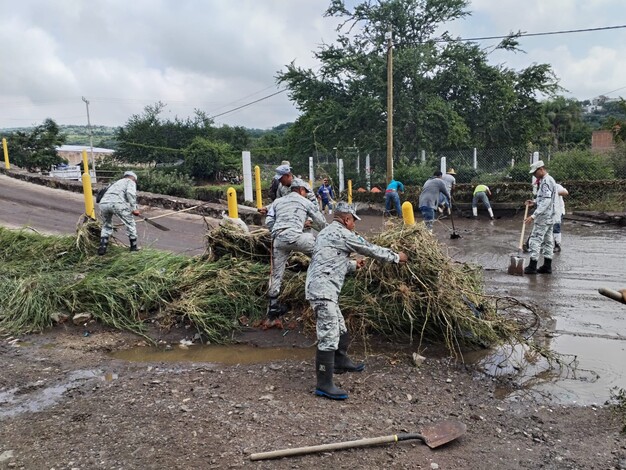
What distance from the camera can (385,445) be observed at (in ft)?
10.9

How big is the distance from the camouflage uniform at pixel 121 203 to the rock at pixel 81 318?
2021 mm

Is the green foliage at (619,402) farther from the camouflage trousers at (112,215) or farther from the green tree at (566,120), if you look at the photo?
the green tree at (566,120)

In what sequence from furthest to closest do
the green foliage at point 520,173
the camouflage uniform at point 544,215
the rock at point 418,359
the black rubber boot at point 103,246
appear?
the green foliage at point 520,173, the camouflage uniform at point 544,215, the black rubber boot at point 103,246, the rock at point 418,359

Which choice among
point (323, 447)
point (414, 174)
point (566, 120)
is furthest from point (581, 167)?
point (566, 120)

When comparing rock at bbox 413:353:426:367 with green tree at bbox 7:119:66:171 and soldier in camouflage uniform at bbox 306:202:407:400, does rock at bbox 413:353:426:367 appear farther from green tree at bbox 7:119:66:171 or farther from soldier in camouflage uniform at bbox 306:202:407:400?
green tree at bbox 7:119:66:171

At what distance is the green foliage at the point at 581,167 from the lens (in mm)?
16391

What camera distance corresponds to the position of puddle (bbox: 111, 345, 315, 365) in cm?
512

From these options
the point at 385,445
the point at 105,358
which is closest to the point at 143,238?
the point at 105,358

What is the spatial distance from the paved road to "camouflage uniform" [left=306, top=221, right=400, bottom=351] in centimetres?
489

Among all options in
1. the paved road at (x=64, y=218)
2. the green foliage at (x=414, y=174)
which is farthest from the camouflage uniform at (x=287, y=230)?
the green foliage at (x=414, y=174)

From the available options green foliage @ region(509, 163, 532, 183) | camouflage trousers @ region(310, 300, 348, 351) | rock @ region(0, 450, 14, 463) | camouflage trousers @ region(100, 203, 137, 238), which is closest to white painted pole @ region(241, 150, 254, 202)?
camouflage trousers @ region(100, 203, 137, 238)

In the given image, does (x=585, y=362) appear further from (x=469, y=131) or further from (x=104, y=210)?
(x=469, y=131)

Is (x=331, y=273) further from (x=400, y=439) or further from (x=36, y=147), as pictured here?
(x=36, y=147)

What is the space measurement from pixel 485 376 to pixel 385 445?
63.2 inches
